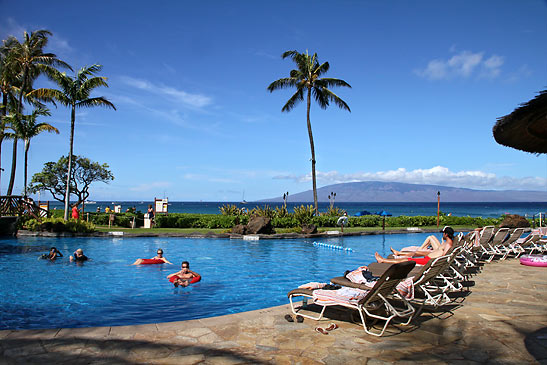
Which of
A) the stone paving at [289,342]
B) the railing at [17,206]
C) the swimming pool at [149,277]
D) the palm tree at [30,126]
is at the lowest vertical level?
→ the swimming pool at [149,277]

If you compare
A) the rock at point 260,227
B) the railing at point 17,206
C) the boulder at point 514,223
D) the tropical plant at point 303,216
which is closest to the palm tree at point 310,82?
the tropical plant at point 303,216

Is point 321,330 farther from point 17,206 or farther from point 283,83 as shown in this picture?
point 283,83

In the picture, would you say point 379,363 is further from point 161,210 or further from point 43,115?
→ point 43,115

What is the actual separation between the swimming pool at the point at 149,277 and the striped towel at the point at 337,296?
141 inches

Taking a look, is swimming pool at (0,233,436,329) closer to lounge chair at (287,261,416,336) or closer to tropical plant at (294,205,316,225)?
lounge chair at (287,261,416,336)

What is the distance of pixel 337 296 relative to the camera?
5.47m

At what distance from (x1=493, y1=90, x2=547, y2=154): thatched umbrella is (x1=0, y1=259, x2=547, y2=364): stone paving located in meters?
2.33

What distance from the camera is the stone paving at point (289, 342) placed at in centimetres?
420

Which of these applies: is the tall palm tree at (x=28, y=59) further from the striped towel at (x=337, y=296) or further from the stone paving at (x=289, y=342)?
the striped towel at (x=337, y=296)

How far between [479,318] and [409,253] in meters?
4.87

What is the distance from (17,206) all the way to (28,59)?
11.4 m

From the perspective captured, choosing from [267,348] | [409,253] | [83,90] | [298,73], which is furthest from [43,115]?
[267,348]

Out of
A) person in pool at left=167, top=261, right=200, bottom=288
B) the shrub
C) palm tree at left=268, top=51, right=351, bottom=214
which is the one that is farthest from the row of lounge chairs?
palm tree at left=268, top=51, right=351, bottom=214

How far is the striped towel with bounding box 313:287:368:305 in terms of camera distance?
212 inches
